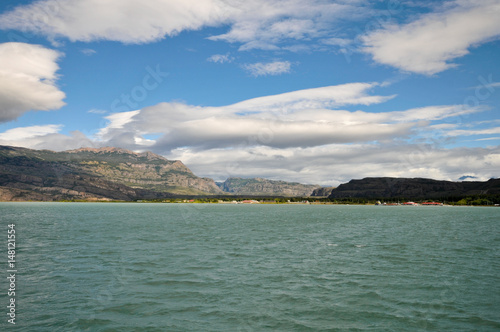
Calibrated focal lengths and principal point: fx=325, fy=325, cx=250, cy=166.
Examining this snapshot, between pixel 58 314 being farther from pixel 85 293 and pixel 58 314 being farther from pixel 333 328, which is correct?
pixel 333 328

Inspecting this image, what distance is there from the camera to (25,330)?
2141 cm

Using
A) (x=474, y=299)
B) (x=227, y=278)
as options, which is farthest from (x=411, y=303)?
(x=227, y=278)

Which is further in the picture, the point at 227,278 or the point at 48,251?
the point at 48,251

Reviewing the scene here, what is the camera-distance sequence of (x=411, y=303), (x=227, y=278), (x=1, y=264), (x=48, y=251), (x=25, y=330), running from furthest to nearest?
(x=48, y=251), (x=1, y=264), (x=227, y=278), (x=411, y=303), (x=25, y=330)

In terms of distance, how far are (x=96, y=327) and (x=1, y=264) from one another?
2812cm

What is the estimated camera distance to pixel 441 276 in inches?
1489

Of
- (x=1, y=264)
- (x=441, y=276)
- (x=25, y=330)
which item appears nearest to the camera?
(x=25, y=330)

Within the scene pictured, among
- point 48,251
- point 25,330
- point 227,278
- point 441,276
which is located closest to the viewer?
point 25,330

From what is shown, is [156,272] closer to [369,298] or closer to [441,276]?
[369,298]

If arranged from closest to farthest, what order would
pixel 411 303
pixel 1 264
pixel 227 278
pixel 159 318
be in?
pixel 159 318, pixel 411 303, pixel 227 278, pixel 1 264

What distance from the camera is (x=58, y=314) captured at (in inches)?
957

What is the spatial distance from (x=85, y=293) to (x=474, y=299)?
35.2 metres

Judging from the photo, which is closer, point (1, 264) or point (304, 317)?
point (304, 317)

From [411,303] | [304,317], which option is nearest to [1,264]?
[304,317]
